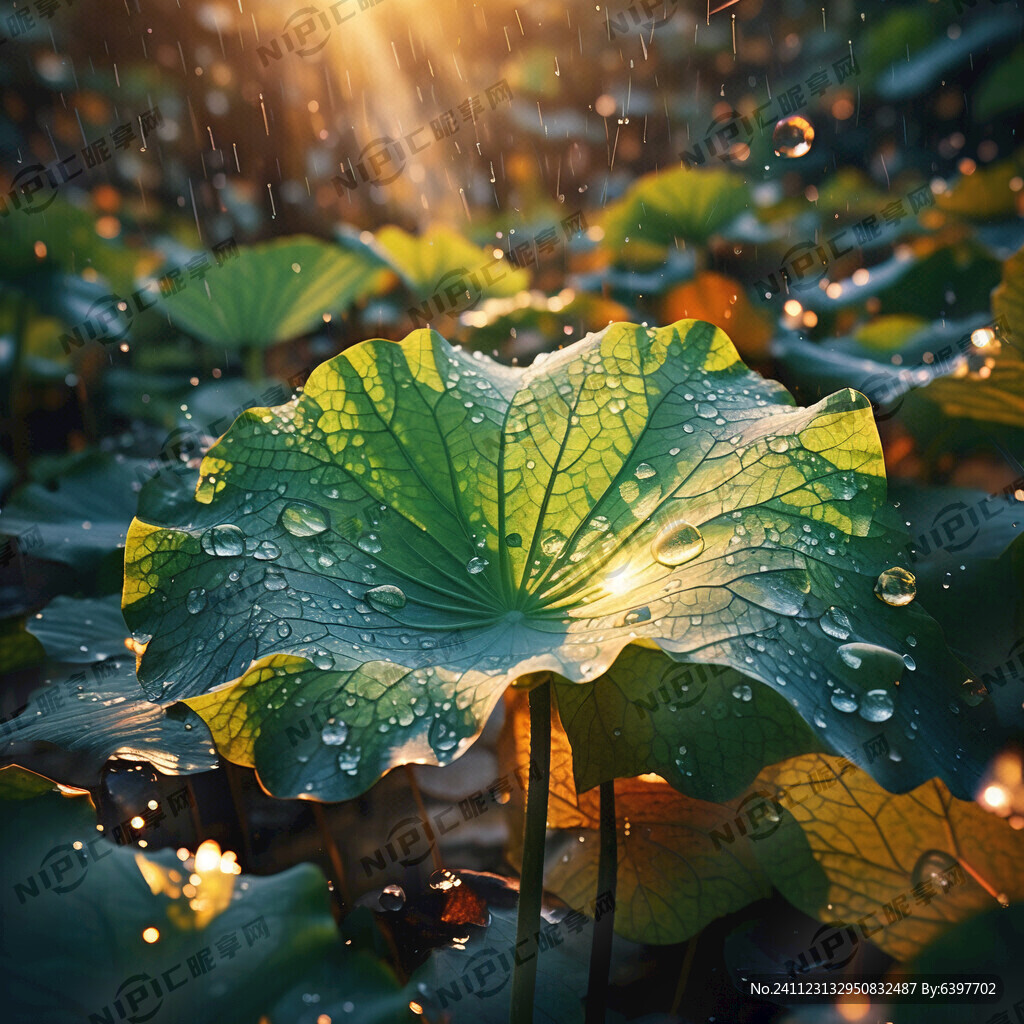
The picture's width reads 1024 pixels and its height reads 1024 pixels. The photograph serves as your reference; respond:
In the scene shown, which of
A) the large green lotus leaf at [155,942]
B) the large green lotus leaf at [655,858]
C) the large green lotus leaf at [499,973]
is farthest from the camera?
the large green lotus leaf at [655,858]

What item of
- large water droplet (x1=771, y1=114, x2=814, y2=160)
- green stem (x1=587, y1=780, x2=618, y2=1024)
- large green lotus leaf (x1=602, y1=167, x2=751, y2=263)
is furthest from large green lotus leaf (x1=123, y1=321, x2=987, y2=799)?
large green lotus leaf (x1=602, y1=167, x2=751, y2=263)

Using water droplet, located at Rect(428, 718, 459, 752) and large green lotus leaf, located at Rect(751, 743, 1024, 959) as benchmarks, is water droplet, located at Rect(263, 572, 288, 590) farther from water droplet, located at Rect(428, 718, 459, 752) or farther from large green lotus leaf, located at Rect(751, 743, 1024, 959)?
large green lotus leaf, located at Rect(751, 743, 1024, 959)

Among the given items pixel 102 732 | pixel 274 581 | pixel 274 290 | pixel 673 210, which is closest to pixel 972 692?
pixel 274 581

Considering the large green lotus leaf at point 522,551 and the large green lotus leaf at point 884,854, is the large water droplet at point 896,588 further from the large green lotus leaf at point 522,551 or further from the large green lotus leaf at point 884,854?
the large green lotus leaf at point 884,854

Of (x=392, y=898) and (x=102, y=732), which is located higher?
(x=102, y=732)

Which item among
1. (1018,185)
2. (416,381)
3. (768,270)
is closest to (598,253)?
(768,270)

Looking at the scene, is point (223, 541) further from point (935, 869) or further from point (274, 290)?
point (274, 290)

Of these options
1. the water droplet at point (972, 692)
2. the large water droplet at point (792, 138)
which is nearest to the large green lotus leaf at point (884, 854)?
the water droplet at point (972, 692)
